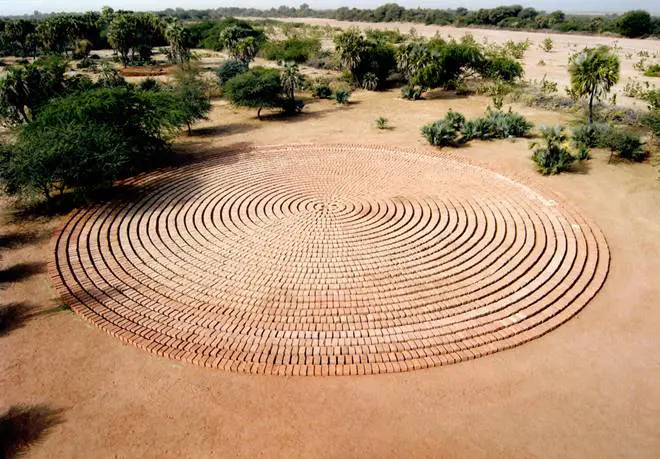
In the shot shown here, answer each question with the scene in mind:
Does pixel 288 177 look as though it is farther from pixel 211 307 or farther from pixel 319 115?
pixel 319 115

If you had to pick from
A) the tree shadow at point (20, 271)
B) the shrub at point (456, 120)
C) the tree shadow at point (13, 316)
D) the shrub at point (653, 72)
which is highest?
the shrub at point (653, 72)

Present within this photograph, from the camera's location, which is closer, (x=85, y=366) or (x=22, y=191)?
(x=85, y=366)

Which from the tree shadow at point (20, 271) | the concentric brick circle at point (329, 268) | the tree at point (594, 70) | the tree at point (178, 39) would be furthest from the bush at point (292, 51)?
the tree shadow at point (20, 271)

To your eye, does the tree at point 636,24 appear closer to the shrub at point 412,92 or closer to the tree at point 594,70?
the shrub at point 412,92

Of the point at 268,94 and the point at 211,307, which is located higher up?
the point at 268,94

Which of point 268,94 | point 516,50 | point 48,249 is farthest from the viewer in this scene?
point 516,50

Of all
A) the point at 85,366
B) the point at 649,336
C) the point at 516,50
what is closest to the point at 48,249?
the point at 85,366

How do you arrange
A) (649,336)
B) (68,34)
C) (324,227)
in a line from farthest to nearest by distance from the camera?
(68,34)
(324,227)
(649,336)
